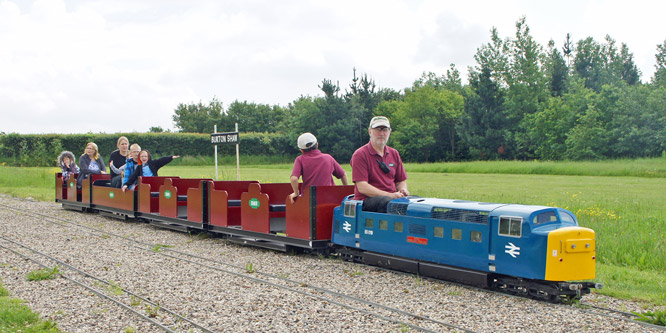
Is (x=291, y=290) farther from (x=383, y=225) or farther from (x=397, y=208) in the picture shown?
(x=397, y=208)

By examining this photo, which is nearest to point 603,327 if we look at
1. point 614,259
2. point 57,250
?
point 614,259

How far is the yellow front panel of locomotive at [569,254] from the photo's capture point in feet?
21.2

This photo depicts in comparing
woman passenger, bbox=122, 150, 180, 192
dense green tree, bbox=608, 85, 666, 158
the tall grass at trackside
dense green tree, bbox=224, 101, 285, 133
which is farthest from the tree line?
the tall grass at trackside

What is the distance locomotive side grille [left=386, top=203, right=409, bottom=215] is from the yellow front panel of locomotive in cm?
231

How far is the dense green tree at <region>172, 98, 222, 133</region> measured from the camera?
95.5 metres

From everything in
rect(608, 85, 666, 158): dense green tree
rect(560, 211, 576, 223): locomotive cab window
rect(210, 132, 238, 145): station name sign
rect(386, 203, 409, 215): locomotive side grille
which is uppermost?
rect(608, 85, 666, 158): dense green tree

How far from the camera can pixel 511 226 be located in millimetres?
6824

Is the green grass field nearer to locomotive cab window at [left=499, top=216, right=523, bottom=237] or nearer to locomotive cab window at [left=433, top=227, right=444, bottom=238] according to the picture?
locomotive cab window at [left=499, top=216, right=523, bottom=237]

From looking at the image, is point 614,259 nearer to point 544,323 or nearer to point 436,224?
point 436,224

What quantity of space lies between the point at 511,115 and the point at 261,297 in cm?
5726

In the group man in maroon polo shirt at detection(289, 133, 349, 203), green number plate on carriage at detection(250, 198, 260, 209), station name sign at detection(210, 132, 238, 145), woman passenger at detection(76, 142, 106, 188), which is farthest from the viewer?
woman passenger at detection(76, 142, 106, 188)

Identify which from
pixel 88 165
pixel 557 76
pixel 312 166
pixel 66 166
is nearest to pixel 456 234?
pixel 312 166

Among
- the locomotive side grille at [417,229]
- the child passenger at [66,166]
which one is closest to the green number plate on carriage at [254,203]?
the locomotive side grille at [417,229]

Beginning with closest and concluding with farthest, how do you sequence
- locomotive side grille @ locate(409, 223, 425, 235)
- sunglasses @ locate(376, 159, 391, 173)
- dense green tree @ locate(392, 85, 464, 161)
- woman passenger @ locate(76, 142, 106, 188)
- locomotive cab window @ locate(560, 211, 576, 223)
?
locomotive cab window @ locate(560, 211, 576, 223)
locomotive side grille @ locate(409, 223, 425, 235)
sunglasses @ locate(376, 159, 391, 173)
woman passenger @ locate(76, 142, 106, 188)
dense green tree @ locate(392, 85, 464, 161)
